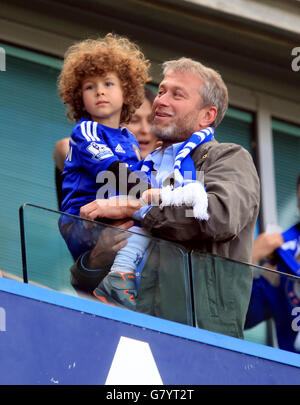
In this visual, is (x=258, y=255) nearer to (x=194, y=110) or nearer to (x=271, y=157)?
(x=194, y=110)

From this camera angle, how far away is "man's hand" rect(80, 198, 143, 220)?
5.29 m

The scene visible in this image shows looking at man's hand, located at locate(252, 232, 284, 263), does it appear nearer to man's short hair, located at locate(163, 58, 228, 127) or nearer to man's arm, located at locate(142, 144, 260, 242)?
man's short hair, located at locate(163, 58, 228, 127)

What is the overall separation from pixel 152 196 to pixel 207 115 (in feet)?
2.71

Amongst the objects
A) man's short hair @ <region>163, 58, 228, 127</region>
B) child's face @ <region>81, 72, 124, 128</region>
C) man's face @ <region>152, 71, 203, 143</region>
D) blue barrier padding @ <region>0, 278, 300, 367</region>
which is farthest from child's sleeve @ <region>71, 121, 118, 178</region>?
blue barrier padding @ <region>0, 278, 300, 367</region>

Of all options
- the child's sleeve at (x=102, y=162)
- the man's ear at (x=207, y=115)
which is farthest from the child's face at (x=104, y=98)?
the man's ear at (x=207, y=115)

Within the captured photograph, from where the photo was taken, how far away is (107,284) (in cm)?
501

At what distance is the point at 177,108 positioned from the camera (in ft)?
18.9

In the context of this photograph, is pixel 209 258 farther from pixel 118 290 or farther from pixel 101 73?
pixel 101 73

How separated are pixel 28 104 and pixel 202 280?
404cm

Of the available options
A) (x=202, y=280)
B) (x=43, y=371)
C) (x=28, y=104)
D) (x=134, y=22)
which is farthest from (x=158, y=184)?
(x=134, y=22)

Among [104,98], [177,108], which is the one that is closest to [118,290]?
[177,108]

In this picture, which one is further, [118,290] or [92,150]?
[92,150]

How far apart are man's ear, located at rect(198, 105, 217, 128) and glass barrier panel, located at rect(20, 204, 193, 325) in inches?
35.6

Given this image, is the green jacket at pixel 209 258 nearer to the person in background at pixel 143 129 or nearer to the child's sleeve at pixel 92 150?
the child's sleeve at pixel 92 150
